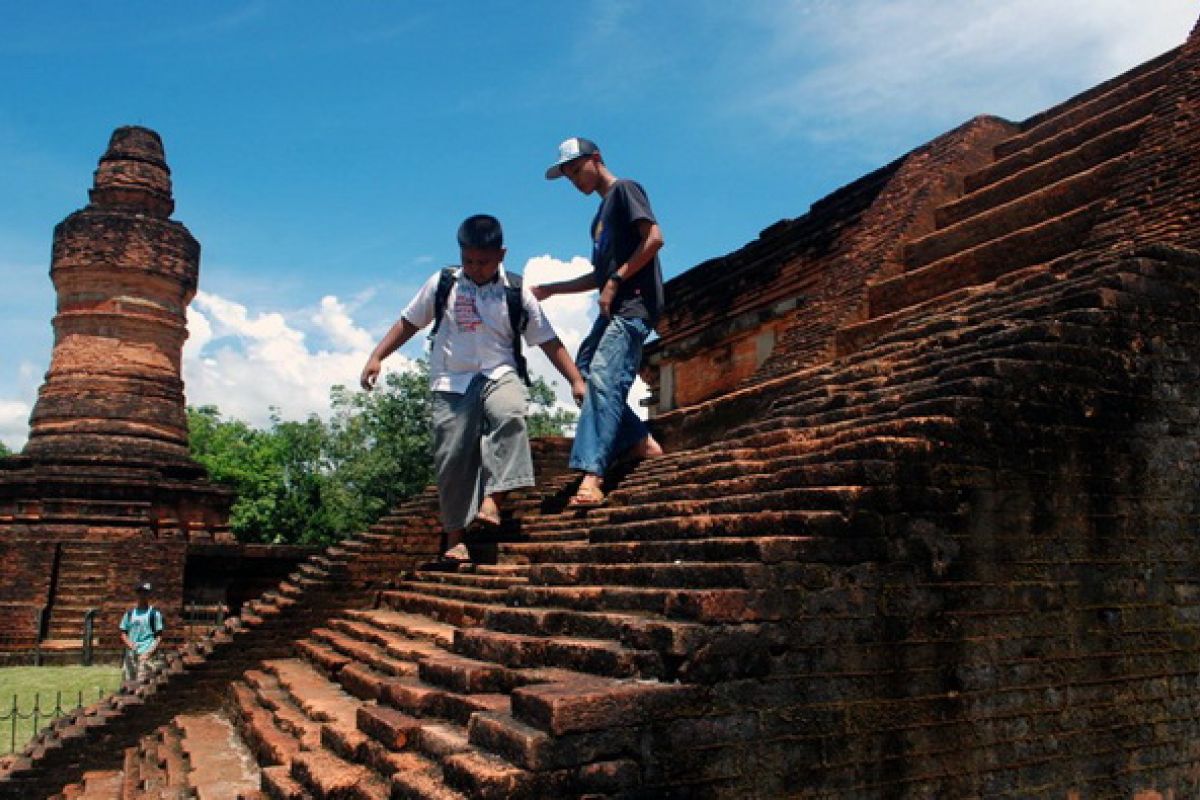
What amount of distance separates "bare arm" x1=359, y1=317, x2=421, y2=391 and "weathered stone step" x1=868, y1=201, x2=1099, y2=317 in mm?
3360

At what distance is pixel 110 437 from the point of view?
1473 cm

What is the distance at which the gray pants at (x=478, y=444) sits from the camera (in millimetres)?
5660

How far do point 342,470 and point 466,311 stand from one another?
987 inches

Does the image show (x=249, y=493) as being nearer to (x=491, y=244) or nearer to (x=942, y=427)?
(x=491, y=244)

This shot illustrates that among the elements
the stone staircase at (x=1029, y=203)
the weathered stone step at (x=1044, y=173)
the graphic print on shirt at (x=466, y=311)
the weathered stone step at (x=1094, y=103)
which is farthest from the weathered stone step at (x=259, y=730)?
the weathered stone step at (x=1094, y=103)

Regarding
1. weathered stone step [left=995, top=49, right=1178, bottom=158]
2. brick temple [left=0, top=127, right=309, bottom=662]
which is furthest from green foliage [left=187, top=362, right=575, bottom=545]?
weathered stone step [left=995, top=49, right=1178, bottom=158]

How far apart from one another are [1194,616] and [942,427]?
1.37 meters

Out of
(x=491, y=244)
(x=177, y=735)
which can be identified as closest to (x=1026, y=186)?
(x=491, y=244)

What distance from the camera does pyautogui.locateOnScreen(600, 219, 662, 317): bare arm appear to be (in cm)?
582

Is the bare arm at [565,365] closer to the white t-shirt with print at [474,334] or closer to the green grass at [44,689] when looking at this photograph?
the white t-shirt with print at [474,334]

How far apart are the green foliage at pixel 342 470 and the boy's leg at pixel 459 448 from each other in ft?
66.6

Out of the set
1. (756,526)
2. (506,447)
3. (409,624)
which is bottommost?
(409,624)

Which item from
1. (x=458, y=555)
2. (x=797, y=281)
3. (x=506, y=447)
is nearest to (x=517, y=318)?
(x=506, y=447)

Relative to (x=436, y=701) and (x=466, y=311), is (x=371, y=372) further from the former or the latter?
(x=436, y=701)
